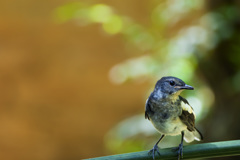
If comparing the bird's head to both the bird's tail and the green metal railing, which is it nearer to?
the bird's tail

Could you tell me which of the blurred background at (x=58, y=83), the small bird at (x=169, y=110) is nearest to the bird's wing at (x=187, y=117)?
the small bird at (x=169, y=110)

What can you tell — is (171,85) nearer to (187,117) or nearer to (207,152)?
(187,117)

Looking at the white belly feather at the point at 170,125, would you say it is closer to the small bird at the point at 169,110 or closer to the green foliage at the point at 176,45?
the small bird at the point at 169,110

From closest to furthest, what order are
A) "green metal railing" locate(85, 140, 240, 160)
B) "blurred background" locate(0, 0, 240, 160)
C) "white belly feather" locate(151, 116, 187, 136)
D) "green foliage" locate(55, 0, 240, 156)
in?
"green metal railing" locate(85, 140, 240, 160), "white belly feather" locate(151, 116, 187, 136), "green foliage" locate(55, 0, 240, 156), "blurred background" locate(0, 0, 240, 160)

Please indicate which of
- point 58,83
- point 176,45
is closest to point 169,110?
point 176,45

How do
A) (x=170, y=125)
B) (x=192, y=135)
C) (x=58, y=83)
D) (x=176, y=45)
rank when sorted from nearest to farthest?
(x=170, y=125), (x=192, y=135), (x=176, y=45), (x=58, y=83)

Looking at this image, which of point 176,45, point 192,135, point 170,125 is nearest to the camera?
point 170,125

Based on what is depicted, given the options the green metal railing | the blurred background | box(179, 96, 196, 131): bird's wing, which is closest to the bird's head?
box(179, 96, 196, 131): bird's wing

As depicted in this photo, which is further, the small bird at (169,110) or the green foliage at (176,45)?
the green foliage at (176,45)

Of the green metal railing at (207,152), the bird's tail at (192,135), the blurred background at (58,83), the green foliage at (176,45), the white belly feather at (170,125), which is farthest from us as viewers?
the blurred background at (58,83)

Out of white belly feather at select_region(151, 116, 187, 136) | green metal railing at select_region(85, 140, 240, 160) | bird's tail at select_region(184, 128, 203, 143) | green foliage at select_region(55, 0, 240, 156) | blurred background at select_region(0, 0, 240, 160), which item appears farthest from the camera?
blurred background at select_region(0, 0, 240, 160)

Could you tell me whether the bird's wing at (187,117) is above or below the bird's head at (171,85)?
below

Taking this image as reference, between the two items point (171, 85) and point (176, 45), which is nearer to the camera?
point (171, 85)

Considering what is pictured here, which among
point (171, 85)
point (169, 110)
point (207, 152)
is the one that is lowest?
point (207, 152)
